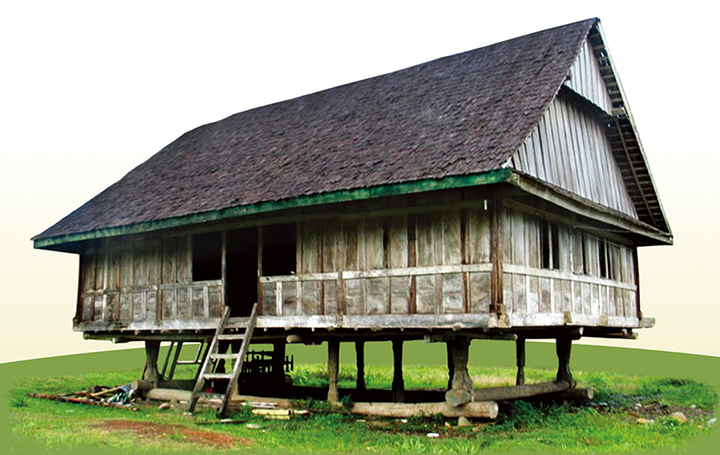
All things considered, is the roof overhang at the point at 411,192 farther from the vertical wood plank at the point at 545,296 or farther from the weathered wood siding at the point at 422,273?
the vertical wood plank at the point at 545,296

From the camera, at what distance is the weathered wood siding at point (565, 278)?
14.1 m

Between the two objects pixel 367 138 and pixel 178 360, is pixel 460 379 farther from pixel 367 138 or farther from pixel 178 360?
pixel 178 360

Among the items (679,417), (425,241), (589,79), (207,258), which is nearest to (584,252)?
(589,79)

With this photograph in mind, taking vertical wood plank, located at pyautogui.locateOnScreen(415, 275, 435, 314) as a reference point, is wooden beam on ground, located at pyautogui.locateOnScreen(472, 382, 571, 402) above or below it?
below

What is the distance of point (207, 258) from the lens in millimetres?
23625

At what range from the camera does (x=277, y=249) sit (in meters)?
23.2

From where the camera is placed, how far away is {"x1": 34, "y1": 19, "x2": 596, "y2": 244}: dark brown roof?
47.3 ft

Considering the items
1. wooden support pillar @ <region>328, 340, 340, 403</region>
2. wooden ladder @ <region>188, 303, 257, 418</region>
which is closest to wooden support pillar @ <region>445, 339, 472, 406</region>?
wooden support pillar @ <region>328, 340, 340, 403</region>

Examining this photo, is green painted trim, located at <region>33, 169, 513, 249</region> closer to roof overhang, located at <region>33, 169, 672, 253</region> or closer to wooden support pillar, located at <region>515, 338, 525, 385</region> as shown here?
roof overhang, located at <region>33, 169, 672, 253</region>

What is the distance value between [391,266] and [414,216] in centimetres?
107

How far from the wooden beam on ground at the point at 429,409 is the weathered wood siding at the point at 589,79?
6.95 m

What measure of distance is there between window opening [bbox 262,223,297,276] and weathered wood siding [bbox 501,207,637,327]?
8.67m

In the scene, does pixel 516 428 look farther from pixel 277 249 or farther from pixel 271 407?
pixel 277 249

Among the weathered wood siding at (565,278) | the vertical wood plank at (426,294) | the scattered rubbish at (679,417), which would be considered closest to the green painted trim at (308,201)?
the weathered wood siding at (565,278)
